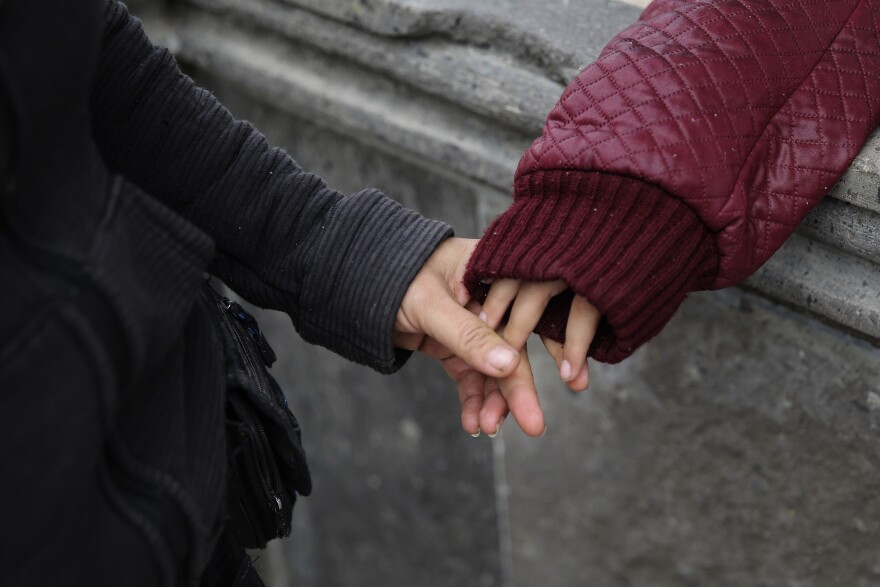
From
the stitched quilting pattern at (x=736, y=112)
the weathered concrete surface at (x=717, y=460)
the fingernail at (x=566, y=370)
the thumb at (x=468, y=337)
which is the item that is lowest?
the weathered concrete surface at (x=717, y=460)

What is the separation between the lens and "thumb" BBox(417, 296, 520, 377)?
87cm

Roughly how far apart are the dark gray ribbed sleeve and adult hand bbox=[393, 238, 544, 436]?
21 mm

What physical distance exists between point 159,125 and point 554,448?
915 mm

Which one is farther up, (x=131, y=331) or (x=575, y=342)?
(x=131, y=331)

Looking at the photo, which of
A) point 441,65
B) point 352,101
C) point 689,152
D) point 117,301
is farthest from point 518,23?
point 117,301

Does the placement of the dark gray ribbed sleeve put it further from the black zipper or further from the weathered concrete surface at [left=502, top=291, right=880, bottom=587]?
the weathered concrete surface at [left=502, top=291, right=880, bottom=587]

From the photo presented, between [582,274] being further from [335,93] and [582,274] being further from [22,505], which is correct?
[335,93]

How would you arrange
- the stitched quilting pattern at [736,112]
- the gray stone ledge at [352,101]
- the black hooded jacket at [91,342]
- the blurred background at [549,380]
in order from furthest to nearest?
the gray stone ledge at [352,101] → the blurred background at [549,380] → the stitched quilting pattern at [736,112] → the black hooded jacket at [91,342]

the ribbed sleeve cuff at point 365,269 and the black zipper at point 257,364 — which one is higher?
Result: the ribbed sleeve cuff at point 365,269

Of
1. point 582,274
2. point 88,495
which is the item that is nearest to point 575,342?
point 582,274

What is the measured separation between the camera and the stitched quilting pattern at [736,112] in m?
0.82

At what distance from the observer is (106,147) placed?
89cm

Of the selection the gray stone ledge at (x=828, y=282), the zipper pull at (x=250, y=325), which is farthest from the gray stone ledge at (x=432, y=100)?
the zipper pull at (x=250, y=325)

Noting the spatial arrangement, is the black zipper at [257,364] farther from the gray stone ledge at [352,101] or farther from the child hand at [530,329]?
the gray stone ledge at [352,101]
